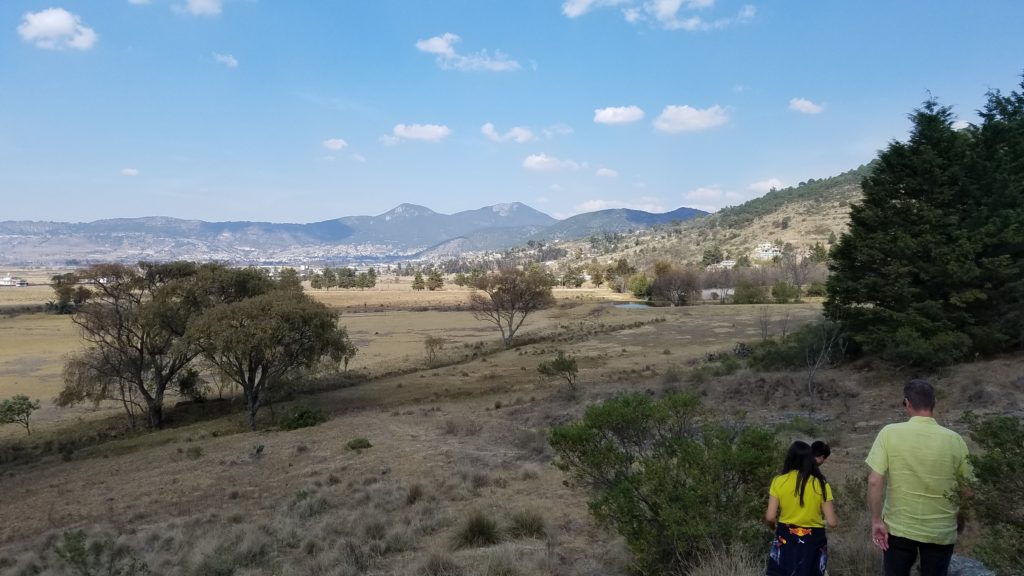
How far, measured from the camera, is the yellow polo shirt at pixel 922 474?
4199mm

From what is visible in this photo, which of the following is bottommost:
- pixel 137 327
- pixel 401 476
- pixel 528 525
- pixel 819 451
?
pixel 401 476

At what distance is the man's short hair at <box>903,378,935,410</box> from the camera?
168 inches

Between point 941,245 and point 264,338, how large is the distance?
27.6 meters

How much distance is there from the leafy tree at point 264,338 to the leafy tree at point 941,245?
23921mm

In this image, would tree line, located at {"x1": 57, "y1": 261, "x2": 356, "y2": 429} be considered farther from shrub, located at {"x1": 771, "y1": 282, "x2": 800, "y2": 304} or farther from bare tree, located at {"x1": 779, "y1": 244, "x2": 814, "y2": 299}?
bare tree, located at {"x1": 779, "y1": 244, "x2": 814, "y2": 299}

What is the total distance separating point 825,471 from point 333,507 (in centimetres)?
978

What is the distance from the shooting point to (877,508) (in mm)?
4258

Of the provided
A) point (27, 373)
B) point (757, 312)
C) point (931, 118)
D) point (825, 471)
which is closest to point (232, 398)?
point (27, 373)

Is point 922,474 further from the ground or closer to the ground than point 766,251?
closer to the ground

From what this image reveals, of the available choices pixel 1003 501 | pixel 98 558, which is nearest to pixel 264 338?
pixel 98 558

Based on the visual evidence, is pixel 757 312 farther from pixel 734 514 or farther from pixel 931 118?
pixel 734 514

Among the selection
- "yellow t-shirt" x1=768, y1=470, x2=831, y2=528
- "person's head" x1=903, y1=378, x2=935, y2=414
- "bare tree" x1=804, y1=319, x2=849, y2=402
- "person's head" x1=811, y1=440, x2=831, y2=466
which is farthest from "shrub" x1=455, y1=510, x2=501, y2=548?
"bare tree" x1=804, y1=319, x2=849, y2=402

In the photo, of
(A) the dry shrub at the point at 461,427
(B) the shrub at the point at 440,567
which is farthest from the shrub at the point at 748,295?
(B) the shrub at the point at 440,567

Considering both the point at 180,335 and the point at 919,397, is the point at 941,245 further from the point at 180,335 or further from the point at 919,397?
the point at 180,335
